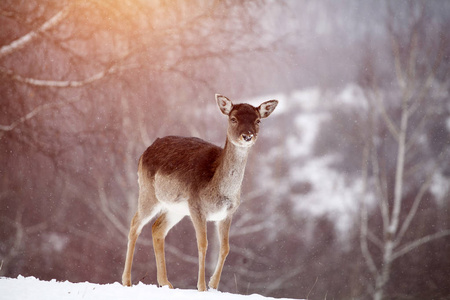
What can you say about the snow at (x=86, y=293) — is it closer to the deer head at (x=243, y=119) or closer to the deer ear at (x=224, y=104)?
the deer head at (x=243, y=119)

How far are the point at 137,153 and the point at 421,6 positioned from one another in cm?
537

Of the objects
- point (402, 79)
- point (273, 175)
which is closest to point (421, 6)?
point (402, 79)

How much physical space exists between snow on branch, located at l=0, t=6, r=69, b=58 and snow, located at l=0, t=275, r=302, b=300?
4004 millimetres

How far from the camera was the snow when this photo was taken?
3.49m

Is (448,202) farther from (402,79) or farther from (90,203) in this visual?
(90,203)

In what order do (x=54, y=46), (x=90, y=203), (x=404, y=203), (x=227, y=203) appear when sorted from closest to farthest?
(x=227, y=203)
(x=54, y=46)
(x=90, y=203)
(x=404, y=203)

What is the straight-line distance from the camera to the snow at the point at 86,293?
349 cm

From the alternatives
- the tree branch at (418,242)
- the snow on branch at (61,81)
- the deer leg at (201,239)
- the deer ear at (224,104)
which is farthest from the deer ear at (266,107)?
the tree branch at (418,242)

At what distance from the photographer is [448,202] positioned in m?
8.66

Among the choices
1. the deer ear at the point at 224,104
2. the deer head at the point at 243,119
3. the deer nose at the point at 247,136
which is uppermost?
the deer ear at the point at 224,104

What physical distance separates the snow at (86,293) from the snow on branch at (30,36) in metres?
4.00

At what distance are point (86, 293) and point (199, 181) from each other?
55.3 inches

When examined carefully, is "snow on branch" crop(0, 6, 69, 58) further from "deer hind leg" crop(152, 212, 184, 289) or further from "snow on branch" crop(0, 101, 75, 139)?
"deer hind leg" crop(152, 212, 184, 289)

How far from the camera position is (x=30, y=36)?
276 inches
